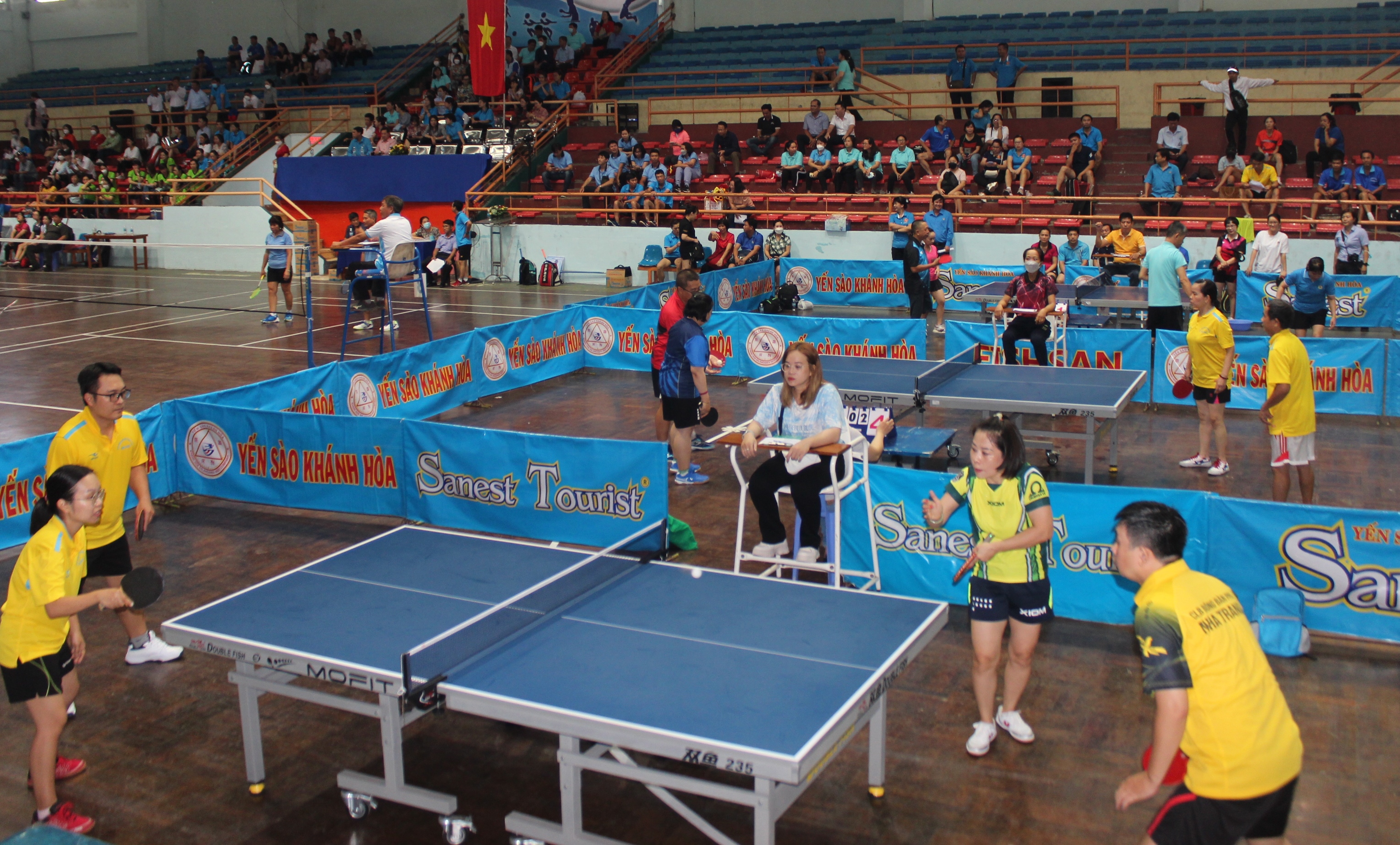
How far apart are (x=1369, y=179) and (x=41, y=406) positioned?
22.9 meters

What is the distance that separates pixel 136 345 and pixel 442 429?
36.6ft

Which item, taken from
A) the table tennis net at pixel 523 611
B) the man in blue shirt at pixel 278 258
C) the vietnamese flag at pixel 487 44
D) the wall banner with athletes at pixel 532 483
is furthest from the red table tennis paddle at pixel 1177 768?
the vietnamese flag at pixel 487 44

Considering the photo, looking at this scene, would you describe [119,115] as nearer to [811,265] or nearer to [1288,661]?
[811,265]

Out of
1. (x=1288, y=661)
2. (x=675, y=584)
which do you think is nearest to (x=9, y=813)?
(x=675, y=584)

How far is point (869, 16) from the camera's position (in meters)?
32.2

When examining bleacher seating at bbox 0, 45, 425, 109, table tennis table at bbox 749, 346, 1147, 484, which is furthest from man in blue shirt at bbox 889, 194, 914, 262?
bleacher seating at bbox 0, 45, 425, 109

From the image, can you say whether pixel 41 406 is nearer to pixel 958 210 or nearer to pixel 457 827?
pixel 457 827

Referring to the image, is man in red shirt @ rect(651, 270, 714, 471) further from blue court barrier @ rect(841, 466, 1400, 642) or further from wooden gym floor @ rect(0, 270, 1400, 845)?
blue court barrier @ rect(841, 466, 1400, 642)

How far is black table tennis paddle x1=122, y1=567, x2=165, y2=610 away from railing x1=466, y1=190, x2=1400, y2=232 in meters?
18.9

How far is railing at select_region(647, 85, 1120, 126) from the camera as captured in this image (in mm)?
27047

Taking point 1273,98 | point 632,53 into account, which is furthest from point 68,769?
point 632,53

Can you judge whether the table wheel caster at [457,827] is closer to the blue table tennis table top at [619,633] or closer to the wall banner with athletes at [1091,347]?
the blue table tennis table top at [619,633]

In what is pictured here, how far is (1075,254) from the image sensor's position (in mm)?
19516

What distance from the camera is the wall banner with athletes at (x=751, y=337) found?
590 inches
